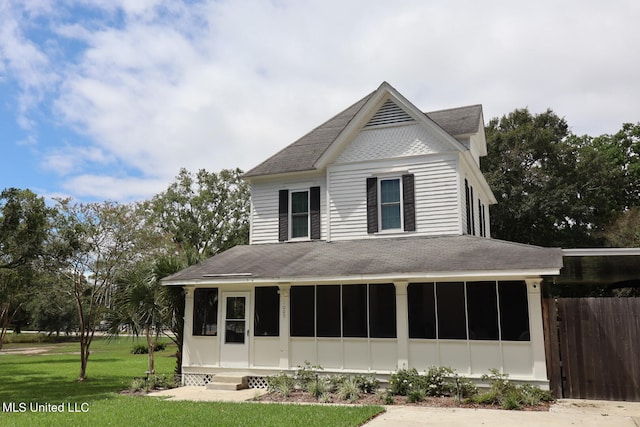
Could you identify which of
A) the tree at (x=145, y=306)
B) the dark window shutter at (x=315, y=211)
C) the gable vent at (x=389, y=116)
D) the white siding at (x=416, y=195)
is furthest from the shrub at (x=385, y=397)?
the gable vent at (x=389, y=116)

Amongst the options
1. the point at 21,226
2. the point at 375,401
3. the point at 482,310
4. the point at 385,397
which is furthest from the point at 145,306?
the point at 482,310

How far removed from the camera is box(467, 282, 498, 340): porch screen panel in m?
12.5

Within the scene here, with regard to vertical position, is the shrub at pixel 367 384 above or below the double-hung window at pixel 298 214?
below

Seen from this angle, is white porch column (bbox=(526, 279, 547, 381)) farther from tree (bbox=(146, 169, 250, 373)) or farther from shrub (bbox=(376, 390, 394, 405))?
tree (bbox=(146, 169, 250, 373))

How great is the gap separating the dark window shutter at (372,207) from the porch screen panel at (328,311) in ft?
9.18

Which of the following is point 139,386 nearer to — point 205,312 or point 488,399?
point 205,312

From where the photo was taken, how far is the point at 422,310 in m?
13.2

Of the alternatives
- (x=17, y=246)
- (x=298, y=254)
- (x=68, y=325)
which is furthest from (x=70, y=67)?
(x=68, y=325)

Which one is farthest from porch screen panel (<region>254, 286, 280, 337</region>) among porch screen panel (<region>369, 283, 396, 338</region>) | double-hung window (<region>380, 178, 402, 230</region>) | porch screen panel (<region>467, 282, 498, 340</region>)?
porch screen panel (<region>467, 282, 498, 340</region>)

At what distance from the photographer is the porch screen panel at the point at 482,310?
1255 cm

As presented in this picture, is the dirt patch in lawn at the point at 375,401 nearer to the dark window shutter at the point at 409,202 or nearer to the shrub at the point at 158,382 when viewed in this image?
the shrub at the point at 158,382

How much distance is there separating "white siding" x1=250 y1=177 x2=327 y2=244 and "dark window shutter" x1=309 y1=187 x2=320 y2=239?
0.83ft

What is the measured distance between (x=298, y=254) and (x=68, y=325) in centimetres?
5463

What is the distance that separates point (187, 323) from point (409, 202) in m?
7.69
